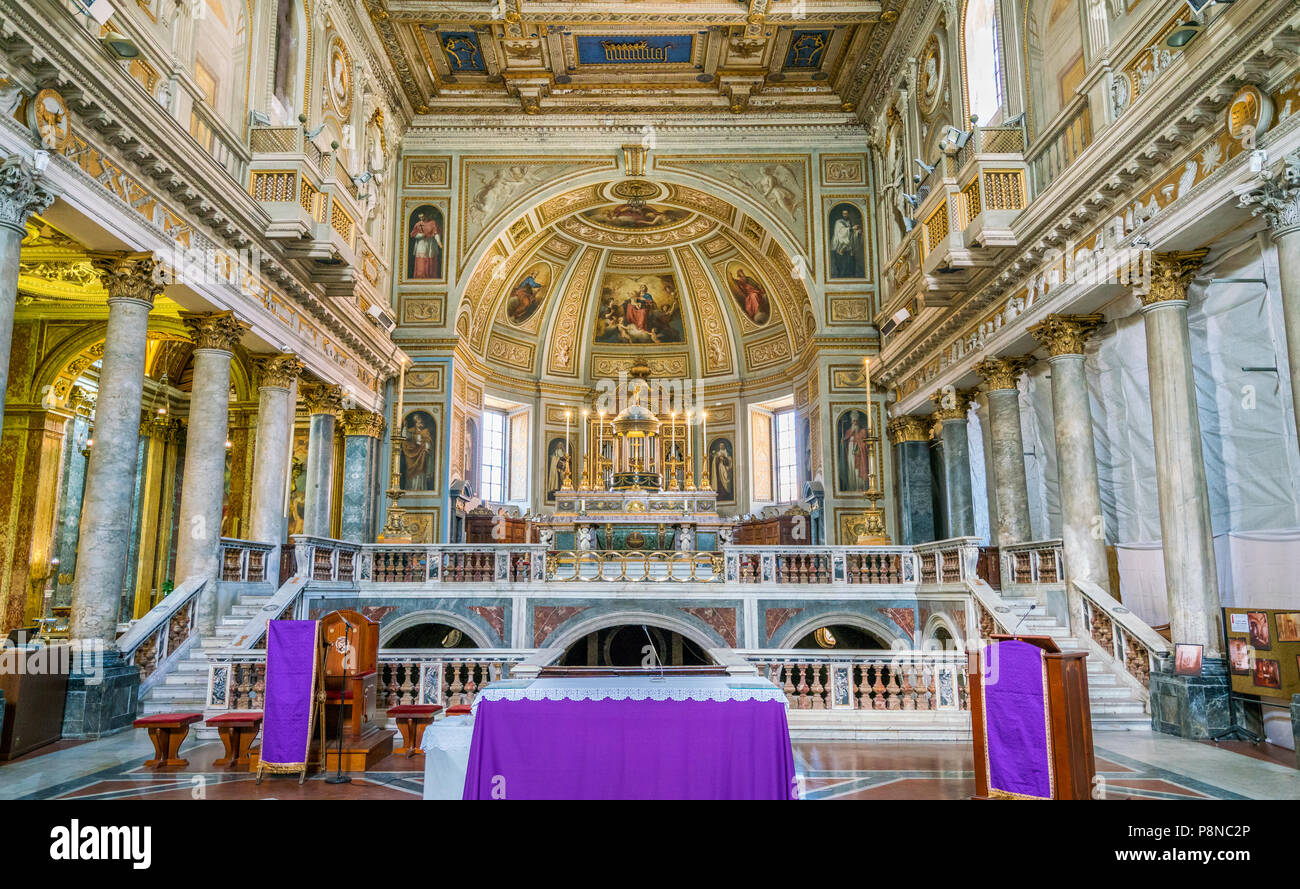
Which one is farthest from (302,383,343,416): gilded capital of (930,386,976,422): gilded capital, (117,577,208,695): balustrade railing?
(930,386,976,422): gilded capital

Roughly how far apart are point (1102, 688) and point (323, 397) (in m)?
13.9

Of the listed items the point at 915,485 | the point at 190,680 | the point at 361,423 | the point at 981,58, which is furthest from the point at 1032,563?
the point at 361,423

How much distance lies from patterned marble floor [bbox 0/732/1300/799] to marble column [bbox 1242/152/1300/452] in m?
3.23

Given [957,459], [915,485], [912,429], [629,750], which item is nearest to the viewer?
[629,750]

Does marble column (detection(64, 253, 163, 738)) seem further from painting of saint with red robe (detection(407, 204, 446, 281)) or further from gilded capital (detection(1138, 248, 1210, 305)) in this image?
gilded capital (detection(1138, 248, 1210, 305))

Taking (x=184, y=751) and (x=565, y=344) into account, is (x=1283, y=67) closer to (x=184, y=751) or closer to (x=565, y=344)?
(x=184, y=751)

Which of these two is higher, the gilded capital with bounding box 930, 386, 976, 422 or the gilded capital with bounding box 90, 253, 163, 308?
the gilded capital with bounding box 90, 253, 163, 308

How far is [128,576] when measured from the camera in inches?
744

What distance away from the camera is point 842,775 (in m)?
6.92

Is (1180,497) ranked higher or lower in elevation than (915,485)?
lower

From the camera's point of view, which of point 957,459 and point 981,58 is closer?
point 981,58

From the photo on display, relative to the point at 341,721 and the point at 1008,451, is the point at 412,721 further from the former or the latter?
the point at 1008,451

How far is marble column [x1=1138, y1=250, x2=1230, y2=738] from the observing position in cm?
919
